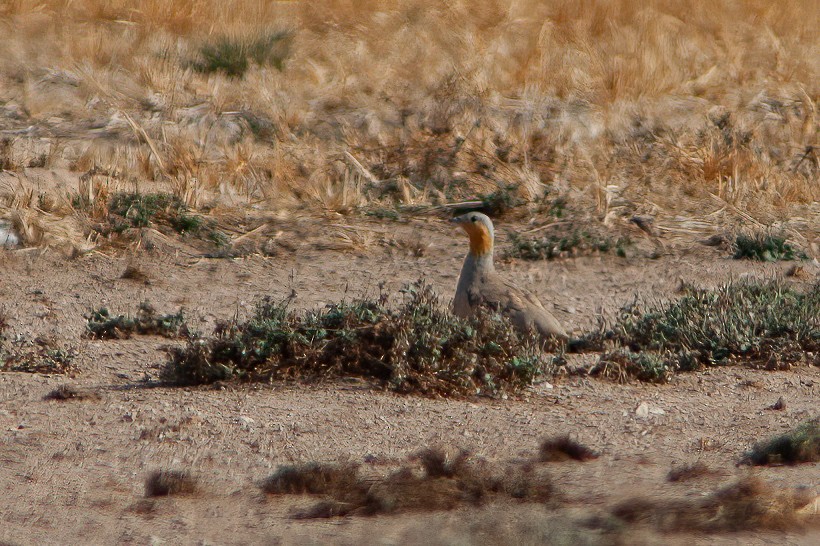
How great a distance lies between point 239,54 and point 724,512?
10698 mm

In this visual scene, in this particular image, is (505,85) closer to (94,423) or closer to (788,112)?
(788,112)

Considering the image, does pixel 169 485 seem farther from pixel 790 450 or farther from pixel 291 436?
pixel 790 450

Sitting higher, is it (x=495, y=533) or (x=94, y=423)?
(x=495, y=533)

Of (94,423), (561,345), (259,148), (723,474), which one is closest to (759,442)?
(723,474)

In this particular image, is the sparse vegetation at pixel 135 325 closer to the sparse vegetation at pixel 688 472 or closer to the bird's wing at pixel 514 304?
the bird's wing at pixel 514 304

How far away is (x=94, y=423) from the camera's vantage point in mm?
5664

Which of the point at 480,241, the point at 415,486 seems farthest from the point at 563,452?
the point at 480,241

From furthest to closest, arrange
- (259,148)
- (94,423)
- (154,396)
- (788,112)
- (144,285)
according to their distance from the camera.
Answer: (788,112), (259,148), (144,285), (154,396), (94,423)

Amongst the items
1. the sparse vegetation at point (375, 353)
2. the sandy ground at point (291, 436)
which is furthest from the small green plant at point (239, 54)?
the sparse vegetation at point (375, 353)

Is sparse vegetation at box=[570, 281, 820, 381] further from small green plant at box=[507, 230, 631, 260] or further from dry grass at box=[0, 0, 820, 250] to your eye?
dry grass at box=[0, 0, 820, 250]

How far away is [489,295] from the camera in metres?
7.36

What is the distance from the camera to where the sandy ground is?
4.38m

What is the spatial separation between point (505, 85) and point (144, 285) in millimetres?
5961

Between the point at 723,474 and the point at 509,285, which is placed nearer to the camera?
the point at 723,474
